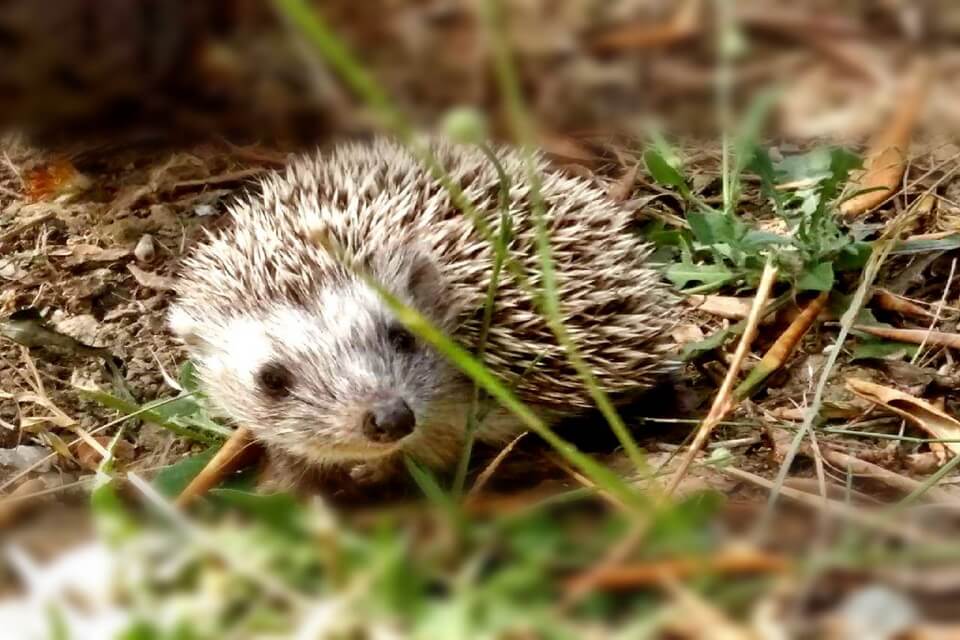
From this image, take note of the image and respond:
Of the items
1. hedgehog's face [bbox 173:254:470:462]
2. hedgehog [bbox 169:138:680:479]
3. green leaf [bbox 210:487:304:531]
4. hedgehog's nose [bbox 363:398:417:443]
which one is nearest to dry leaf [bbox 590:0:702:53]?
hedgehog [bbox 169:138:680:479]

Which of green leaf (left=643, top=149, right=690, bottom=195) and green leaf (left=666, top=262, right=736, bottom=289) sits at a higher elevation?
green leaf (left=643, top=149, right=690, bottom=195)

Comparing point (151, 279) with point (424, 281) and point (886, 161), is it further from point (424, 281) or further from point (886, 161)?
point (886, 161)

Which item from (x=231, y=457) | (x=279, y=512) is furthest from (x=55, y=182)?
(x=279, y=512)

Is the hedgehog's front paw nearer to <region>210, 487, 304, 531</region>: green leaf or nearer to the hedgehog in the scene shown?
the hedgehog

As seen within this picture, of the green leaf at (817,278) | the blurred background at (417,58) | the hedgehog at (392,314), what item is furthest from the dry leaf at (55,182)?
the green leaf at (817,278)

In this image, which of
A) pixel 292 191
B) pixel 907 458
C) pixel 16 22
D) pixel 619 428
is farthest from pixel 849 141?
pixel 16 22
